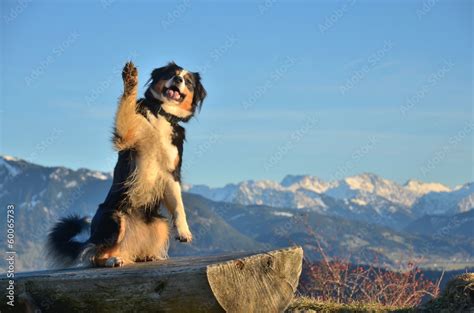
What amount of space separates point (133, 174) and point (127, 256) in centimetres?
90

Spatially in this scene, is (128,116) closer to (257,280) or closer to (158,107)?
(158,107)

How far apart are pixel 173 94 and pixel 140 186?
1216 millimetres

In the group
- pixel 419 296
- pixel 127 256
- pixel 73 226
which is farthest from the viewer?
pixel 419 296

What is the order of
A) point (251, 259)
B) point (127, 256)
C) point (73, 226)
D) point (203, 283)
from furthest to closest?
point (73, 226) → point (127, 256) → point (251, 259) → point (203, 283)

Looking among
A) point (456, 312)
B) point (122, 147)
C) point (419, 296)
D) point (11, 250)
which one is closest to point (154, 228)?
point (122, 147)

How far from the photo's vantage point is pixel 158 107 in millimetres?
8703

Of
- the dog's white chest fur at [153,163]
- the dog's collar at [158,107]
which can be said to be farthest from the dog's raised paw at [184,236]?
the dog's collar at [158,107]

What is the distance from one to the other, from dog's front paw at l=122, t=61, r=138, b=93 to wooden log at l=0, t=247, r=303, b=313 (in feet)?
6.60

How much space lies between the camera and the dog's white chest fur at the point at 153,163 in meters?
8.30

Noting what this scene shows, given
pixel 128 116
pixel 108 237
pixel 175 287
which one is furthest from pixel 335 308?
pixel 175 287

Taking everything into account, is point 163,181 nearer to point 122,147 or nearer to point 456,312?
point 122,147

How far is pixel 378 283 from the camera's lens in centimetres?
1605

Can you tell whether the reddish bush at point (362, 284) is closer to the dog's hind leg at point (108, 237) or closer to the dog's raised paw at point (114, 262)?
the dog's hind leg at point (108, 237)

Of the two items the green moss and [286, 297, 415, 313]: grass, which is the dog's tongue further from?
the green moss
